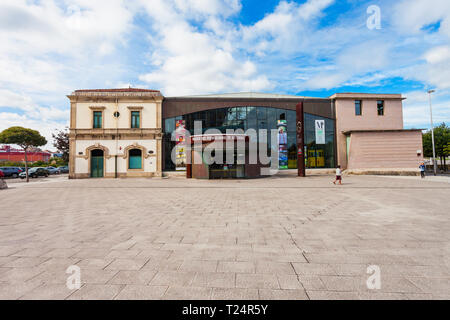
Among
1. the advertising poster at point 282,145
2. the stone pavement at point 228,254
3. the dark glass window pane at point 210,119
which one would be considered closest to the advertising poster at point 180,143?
the dark glass window pane at point 210,119

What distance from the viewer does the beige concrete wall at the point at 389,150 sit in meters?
25.4

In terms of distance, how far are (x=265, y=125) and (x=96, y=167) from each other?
21.6 meters

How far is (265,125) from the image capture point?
91.7ft

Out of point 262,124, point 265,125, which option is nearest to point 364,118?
point 265,125

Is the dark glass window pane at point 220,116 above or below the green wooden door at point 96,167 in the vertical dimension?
above

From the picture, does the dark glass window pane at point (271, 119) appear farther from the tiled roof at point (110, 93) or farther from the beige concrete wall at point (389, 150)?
the tiled roof at point (110, 93)

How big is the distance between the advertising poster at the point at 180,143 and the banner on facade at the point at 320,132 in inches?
695

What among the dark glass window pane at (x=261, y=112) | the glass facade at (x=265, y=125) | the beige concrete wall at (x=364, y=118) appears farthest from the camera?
the beige concrete wall at (x=364, y=118)

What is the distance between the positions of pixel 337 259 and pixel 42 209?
10097 mm

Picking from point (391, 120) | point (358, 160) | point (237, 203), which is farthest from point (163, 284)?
point (391, 120)

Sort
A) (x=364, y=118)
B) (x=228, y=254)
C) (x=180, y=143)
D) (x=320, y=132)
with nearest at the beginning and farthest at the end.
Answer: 1. (x=228, y=254)
2. (x=180, y=143)
3. (x=364, y=118)
4. (x=320, y=132)

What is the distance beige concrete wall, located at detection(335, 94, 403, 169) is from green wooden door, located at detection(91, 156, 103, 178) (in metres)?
30.2

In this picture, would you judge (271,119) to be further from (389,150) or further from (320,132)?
(389,150)
